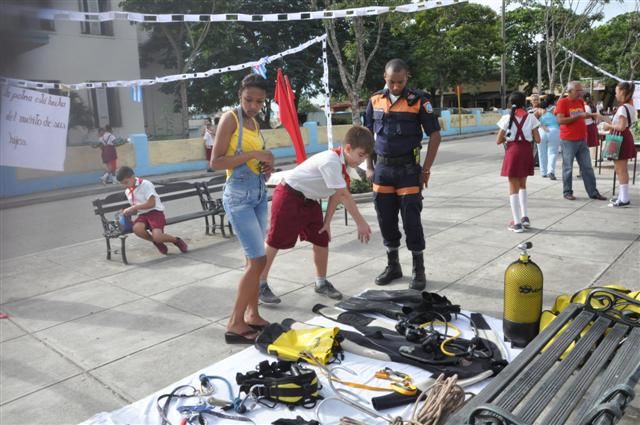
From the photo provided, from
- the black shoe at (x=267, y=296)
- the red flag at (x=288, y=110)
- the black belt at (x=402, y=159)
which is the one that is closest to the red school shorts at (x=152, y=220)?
the red flag at (x=288, y=110)

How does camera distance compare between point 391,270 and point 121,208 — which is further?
point 121,208

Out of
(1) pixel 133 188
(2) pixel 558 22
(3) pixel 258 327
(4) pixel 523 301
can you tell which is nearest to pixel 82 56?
(4) pixel 523 301

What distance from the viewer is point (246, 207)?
383cm

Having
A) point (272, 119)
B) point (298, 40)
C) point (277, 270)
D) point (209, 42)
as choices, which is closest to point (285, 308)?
point (277, 270)

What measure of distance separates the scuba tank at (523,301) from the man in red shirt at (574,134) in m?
5.71

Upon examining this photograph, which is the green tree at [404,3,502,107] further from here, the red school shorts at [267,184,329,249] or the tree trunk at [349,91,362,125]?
the red school shorts at [267,184,329,249]

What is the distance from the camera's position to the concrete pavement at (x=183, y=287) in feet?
11.1

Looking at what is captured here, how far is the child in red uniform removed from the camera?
262 inches

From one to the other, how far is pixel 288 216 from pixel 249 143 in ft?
2.28

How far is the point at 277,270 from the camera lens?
560cm

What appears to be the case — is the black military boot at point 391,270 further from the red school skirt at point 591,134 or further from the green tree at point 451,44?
the green tree at point 451,44

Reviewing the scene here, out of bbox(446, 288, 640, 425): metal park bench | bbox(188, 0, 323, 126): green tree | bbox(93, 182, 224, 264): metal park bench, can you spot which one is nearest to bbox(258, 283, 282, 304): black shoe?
bbox(93, 182, 224, 264): metal park bench

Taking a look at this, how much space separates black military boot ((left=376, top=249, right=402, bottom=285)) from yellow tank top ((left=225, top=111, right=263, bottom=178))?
1.75 metres

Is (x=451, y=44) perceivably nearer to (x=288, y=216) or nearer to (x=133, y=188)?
(x=133, y=188)
